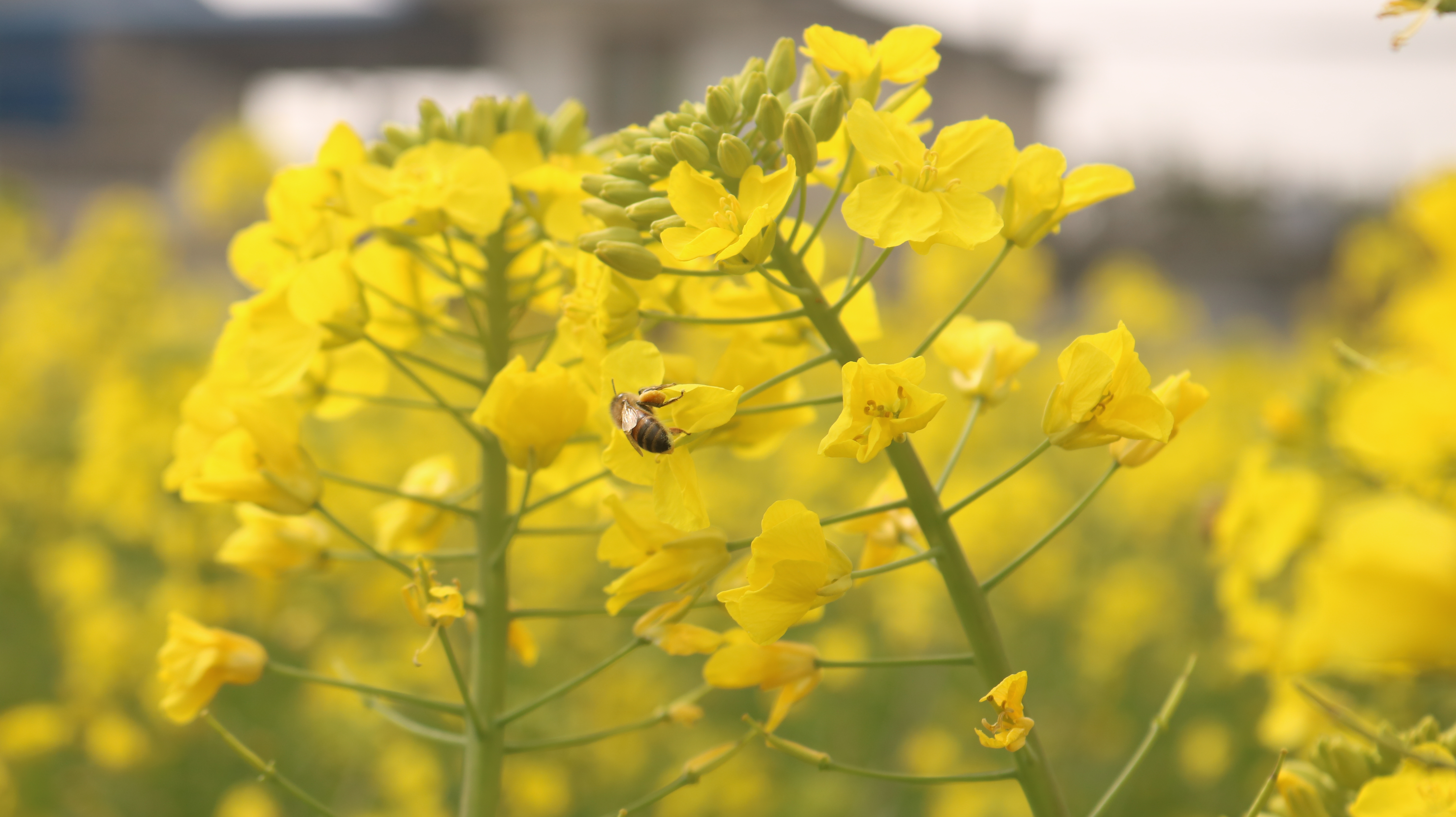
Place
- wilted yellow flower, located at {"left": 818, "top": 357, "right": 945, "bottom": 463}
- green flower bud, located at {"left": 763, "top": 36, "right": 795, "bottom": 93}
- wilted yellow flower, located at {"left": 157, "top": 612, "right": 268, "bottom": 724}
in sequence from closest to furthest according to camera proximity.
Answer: wilted yellow flower, located at {"left": 818, "top": 357, "right": 945, "bottom": 463} < green flower bud, located at {"left": 763, "top": 36, "right": 795, "bottom": 93} < wilted yellow flower, located at {"left": 157, "top": 612, "right": 268, "bottom": 724}

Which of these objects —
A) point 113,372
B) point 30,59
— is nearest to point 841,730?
point 113,372

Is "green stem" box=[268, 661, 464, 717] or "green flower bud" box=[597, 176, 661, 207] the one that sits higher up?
"green flower bud" box=[597, 176, 661, 207]

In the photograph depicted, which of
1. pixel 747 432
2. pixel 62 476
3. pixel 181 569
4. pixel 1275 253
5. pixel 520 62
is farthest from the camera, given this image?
pixel 520 62

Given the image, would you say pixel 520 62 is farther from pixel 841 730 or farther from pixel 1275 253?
pixel 841 730

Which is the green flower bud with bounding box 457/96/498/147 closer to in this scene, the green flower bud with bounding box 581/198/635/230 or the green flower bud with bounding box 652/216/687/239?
the green flower bud with bounding box 581/198/635/230

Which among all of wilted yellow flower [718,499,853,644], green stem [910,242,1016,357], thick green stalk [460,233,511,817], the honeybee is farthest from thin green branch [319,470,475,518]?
green stem [910,242,1016,357]

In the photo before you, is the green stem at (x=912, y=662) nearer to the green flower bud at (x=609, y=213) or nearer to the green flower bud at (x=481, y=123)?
the green flower bud at (x=609, y=213)

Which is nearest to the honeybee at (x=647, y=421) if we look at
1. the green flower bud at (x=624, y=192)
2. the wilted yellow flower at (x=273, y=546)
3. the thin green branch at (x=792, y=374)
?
the thin green branch at (x=792, y=374)

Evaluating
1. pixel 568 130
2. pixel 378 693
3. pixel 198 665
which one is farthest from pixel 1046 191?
pixel 198 665
